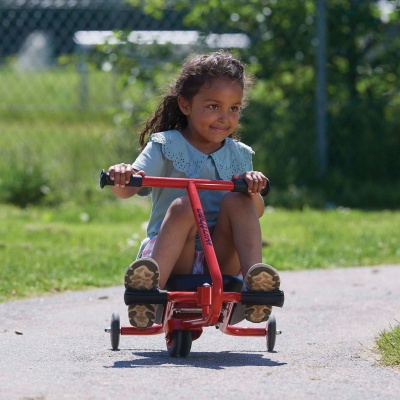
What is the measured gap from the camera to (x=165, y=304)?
13.3ft

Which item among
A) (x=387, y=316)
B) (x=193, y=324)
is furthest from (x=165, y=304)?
(x=387, y=316)

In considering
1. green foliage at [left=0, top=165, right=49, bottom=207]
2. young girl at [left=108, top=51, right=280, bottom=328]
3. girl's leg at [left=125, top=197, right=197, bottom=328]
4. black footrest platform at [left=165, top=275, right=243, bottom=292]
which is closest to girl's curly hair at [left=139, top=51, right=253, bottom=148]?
young girl at [left=108, top=51, right=280, bottom=328]

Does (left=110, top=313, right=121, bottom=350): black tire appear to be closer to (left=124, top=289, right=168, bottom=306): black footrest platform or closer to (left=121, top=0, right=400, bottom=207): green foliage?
(left=124, top=289, right=168, bottom=306): black footrest platform

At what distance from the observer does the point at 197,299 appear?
13.3 ft

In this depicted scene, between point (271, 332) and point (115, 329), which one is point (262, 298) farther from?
point (115, 329)

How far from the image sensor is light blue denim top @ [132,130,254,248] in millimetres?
4520

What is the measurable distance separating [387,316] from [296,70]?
517 cm

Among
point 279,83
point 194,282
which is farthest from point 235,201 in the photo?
point 279,83

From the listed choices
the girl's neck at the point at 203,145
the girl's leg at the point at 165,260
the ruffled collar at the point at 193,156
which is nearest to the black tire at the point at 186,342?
the girl's leg at the point at 165,260

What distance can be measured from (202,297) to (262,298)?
0.78 ft

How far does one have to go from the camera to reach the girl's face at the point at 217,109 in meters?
4.51

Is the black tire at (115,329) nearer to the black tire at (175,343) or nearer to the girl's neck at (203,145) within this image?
the black tire at (175,343)

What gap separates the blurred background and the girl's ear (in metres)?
4.96

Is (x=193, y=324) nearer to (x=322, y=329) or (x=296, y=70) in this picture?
Result: (x=322, y=329)
